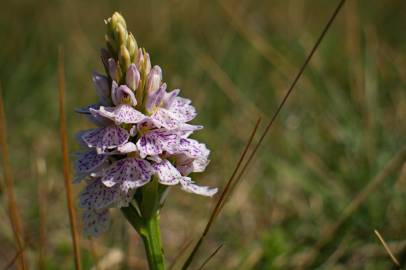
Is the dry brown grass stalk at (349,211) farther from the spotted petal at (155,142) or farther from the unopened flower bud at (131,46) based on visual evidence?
the unopened flower bud at (131,46)

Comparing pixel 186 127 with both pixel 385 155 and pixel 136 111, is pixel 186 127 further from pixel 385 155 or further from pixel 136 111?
pixel 385 155

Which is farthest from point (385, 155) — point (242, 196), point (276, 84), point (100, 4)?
point (100, 4)

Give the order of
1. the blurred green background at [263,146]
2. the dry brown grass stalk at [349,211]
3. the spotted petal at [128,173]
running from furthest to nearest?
the blurred green background at [263,146], the dry brown grass stalk at [349,211], the spotted petal at [128,173]

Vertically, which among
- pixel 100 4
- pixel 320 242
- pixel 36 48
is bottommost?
pixel 320 242

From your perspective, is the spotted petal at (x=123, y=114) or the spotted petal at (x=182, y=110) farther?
the spotted petal at (x=182, y=110)

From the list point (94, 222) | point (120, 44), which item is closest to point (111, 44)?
point (120, 44)

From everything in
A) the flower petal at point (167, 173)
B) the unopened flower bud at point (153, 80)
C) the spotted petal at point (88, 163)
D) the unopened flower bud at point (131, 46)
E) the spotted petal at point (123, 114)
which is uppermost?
the unopened flower bud at point (131, 46)

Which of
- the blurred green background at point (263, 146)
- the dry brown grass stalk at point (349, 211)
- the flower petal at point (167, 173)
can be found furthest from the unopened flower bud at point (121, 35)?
the dry brown grass stalk at point (349, 211)
